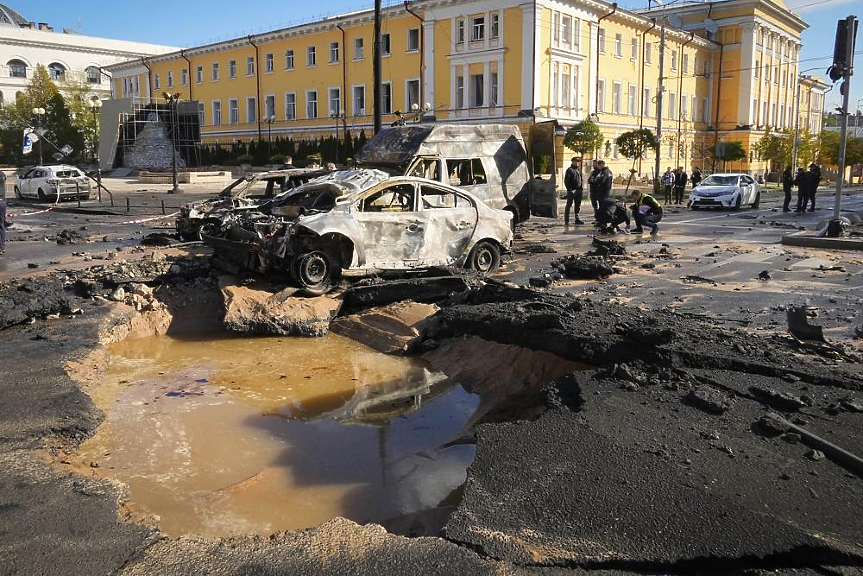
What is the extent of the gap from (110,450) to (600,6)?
49.3 m

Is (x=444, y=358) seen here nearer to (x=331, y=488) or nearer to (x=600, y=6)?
(x=331, y=488)

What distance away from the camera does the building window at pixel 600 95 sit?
50.2 m

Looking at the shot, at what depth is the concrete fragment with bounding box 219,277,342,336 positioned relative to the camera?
8.66 m

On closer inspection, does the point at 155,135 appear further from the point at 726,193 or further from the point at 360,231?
the point at 360,231

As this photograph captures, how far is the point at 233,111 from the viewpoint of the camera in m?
65.1

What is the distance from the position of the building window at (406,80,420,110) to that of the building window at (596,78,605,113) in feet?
41.9

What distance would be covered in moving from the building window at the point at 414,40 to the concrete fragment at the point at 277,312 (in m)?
43.3

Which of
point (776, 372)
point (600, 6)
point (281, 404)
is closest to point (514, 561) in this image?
point (776, 372)

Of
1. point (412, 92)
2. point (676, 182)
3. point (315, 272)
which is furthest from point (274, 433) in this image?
point (412, 92)

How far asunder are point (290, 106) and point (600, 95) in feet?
84.9

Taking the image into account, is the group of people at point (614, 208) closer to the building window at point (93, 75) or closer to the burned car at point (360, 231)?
the burned car at point (360, 231)

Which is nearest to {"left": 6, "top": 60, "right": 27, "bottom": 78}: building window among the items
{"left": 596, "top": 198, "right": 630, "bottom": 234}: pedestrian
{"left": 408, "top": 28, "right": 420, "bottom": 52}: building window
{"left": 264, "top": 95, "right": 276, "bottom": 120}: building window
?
Answer: {"left": 264, "top": 95, "right": 276, "bottom": 120}: building window

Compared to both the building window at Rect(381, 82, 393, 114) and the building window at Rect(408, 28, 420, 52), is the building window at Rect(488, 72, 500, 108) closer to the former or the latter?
the building window at Rect(408, 28, 420, 52)

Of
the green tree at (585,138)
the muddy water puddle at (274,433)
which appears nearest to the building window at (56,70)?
the green tree at (585,138)
